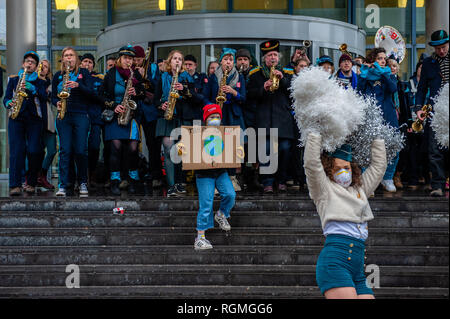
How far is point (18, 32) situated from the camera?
13859 millimetres

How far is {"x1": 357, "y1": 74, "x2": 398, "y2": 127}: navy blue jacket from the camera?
31.9ft

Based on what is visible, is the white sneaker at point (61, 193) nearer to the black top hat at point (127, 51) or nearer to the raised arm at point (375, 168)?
the black top hat at point (127, 51)

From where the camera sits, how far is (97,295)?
259 inches

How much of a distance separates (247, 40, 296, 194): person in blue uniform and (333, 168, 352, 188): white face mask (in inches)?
192

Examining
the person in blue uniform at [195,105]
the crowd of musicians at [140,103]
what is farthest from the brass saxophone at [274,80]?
the person in blue uniform at [195,105]

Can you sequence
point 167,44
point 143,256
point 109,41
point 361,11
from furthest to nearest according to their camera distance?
point 361,11 < point 109,41 < point 167,44 < point 143,256

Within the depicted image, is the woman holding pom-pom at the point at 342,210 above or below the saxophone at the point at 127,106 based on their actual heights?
below

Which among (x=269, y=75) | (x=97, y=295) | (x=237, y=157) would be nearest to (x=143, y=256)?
(x=97, y=295)

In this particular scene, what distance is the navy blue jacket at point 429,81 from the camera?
28.9ft

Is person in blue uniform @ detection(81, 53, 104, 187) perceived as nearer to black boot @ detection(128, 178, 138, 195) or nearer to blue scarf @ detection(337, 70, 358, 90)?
black boot @ detection(128, 178, 138, 195)

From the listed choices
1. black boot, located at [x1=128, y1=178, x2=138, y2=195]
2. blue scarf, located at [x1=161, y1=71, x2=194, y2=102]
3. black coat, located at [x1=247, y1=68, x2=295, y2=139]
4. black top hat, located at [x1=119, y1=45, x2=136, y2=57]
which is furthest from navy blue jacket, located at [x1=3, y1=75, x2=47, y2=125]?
black coat, located at [x1=247, y1=68, x2=295, y2=139]

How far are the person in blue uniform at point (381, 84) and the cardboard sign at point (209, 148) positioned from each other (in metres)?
2.87
